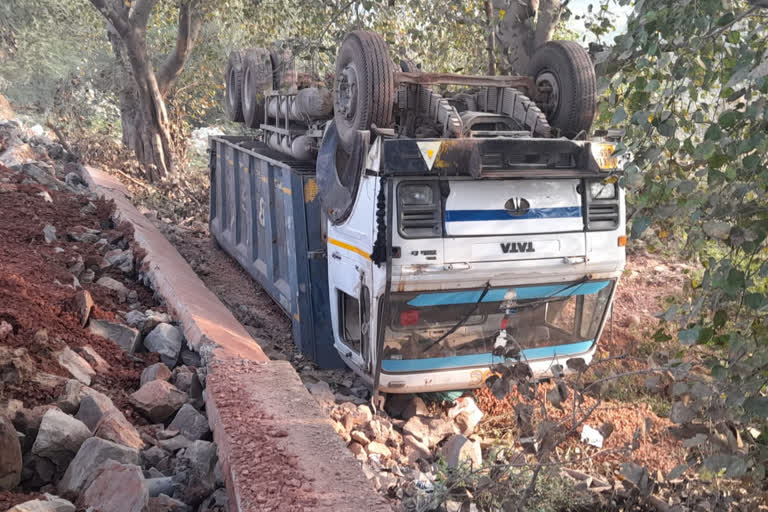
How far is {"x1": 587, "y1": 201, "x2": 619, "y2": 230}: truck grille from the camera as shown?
16.5ft

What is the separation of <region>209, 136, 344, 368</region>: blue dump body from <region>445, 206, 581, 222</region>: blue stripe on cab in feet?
4.89

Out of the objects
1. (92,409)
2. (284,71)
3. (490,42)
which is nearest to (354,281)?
(92,409)

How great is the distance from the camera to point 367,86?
15.7 feet

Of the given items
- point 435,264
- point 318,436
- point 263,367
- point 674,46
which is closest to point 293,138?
point 435,264

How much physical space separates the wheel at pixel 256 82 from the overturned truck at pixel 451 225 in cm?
240

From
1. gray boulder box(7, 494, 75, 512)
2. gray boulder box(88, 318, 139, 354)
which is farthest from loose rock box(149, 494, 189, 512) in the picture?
gray boulder box(88, 318, 139, 354)

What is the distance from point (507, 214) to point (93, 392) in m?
2.81

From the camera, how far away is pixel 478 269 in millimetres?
4738

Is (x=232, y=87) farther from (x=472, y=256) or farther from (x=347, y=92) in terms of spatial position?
(x=472, y=256)

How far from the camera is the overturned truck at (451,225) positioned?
4.64 meters

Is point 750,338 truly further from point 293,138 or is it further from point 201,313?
point 293,138

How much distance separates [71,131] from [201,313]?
1171cm

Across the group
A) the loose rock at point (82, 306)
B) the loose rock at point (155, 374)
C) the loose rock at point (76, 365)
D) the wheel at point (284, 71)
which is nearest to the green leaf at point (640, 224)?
the loose rock at point (155, 374)

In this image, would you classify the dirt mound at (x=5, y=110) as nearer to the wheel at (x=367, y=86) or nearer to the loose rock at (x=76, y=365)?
the wheel at (x=367, y=86)
